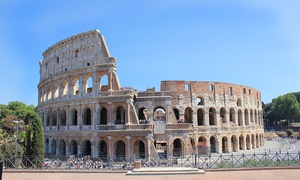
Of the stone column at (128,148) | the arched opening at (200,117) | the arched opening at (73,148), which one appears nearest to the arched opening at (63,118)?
the arched opening at (73,148)

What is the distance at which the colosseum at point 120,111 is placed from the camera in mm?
A: 27219

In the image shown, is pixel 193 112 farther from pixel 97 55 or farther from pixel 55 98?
pixel 55 98

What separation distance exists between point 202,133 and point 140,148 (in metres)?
8.27

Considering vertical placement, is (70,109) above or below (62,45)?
below

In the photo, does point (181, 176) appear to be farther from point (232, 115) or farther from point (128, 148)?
point (232, 115)

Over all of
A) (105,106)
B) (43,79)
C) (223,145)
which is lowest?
(223,145)

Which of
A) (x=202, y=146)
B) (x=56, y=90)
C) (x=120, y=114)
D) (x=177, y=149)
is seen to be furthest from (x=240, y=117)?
(x=56, y=90)

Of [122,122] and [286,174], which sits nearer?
[286,174]

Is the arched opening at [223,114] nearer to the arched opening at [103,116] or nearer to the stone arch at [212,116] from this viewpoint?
the stone arch at [212,116]

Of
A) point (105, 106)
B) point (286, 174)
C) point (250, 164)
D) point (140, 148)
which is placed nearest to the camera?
point (286, 174)

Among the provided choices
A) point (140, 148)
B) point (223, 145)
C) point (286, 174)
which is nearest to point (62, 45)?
point (140, 148)

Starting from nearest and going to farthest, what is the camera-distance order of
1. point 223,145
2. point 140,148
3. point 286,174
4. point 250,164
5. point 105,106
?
1. point 286,174
2. point 250,164
3. point 105,106
4. point 140,148
5. point 223,145

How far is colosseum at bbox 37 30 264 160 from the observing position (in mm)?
27219

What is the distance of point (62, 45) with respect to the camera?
3297 cm
